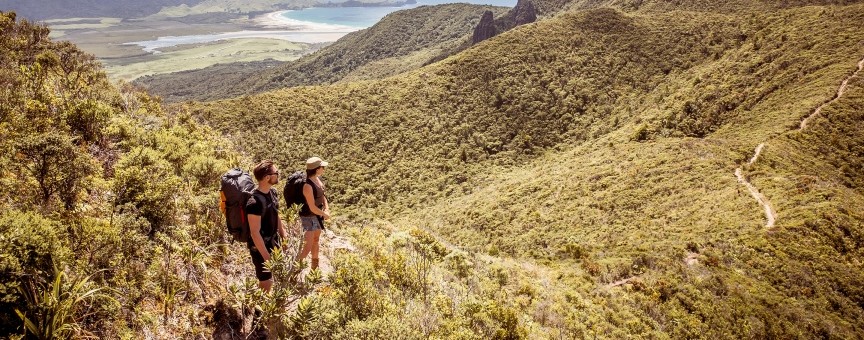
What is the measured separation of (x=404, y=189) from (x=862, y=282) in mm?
32750

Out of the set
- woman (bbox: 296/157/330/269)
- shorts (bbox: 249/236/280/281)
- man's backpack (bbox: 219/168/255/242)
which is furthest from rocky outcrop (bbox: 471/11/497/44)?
shorts (bbox: 249/236/280/281)

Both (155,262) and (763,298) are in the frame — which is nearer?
(155,262)

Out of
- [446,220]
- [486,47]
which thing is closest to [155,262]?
[446,220]

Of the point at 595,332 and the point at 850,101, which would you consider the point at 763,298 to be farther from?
the point at 850,101

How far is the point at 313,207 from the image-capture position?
630cm

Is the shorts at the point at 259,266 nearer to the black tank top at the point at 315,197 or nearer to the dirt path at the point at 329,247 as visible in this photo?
the black tank top at the point at 315,197

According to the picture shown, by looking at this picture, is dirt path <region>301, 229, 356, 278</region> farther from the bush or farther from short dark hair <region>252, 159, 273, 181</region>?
the bush

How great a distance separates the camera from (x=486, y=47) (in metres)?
61.9

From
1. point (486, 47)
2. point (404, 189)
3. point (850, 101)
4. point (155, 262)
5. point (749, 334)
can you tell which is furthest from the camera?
point (486, 47)

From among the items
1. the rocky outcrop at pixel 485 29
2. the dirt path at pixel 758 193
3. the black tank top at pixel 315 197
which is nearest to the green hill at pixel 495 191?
the dirt path at pixel 758 193

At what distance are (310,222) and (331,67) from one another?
180 meters

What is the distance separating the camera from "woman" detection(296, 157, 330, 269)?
6297 millimetres

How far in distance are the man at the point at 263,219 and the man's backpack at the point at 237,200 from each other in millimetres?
111

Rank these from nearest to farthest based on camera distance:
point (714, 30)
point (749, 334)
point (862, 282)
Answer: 1. point (749, 334)
2. point (862, 282)
3. point (714, 30)
